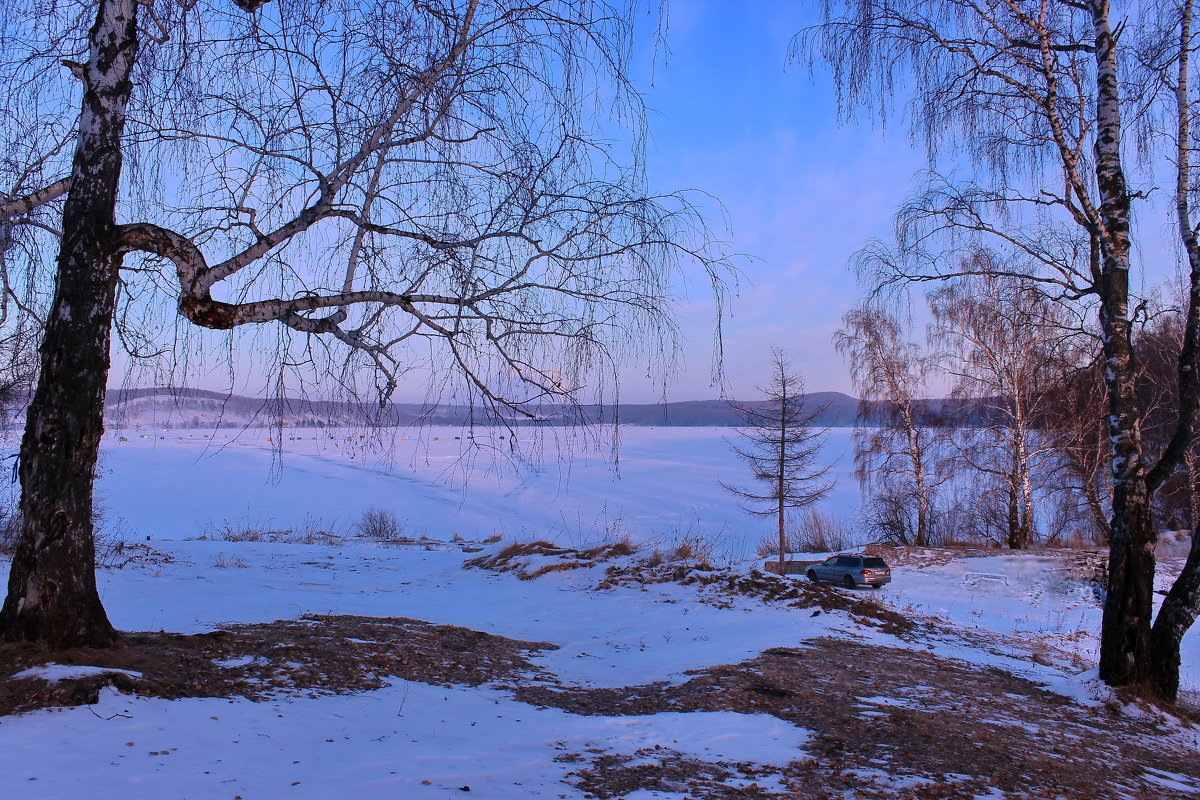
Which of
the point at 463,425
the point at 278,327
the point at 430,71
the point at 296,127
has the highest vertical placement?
the point at 430,71

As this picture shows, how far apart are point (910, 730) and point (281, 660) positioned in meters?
4.54

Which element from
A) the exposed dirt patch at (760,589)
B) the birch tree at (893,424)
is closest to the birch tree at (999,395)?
the birch tree at (893,424)

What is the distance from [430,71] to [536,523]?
25862 mm

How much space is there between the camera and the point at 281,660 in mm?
5203

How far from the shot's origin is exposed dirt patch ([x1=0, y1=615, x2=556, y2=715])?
3.94 meters

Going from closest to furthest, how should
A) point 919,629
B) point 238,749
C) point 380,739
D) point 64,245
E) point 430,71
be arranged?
1. point 238,749
2. point 380,739
3. point 64,245
4. point 430,71
5. point 919,629

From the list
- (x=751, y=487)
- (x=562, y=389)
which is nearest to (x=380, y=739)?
(x=562, y=389)

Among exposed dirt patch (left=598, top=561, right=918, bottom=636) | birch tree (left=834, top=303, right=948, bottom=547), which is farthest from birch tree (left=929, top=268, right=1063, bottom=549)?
exposed dirt patch (left=598, top=561, right=918, bottom=636)

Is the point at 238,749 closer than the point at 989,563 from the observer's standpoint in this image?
Yes

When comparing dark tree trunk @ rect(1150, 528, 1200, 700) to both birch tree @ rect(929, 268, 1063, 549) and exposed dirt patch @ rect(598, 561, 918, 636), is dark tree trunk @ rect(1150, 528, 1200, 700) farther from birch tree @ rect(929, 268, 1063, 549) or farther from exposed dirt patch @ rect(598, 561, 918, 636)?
birch tree @ rect(929, 268, 1063, 549)

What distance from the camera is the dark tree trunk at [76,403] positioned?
427cm

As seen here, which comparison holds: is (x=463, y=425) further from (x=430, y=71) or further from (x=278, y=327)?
(x=430, y=71)

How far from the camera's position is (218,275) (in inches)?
185

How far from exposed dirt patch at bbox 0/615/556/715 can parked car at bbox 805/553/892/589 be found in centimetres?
1278
